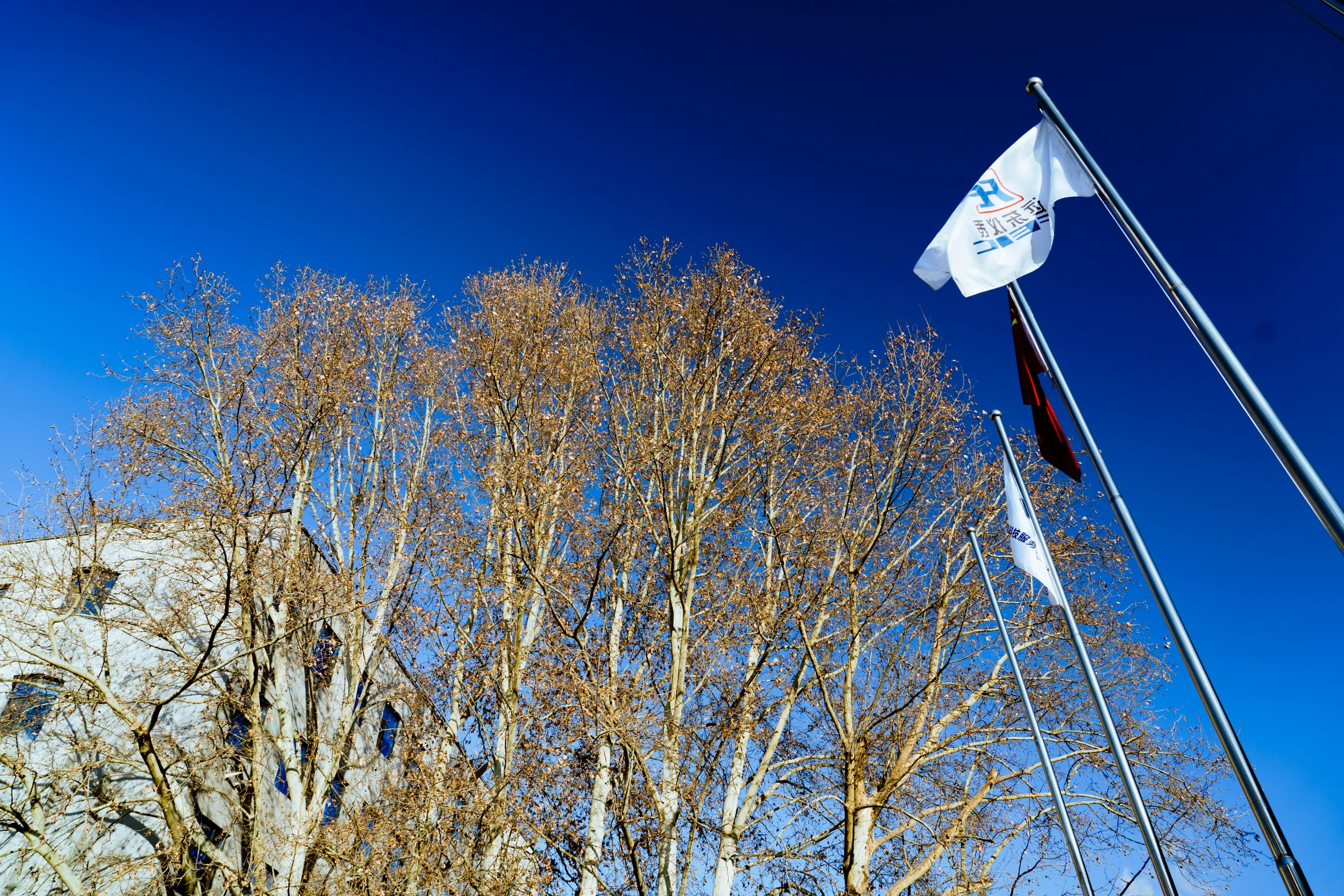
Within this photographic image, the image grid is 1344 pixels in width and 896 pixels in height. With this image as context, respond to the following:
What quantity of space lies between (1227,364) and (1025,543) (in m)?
4.82

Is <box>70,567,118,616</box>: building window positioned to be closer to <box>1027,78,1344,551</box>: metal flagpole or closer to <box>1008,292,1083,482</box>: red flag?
<box>1008,292,1083,482</box>: red flag

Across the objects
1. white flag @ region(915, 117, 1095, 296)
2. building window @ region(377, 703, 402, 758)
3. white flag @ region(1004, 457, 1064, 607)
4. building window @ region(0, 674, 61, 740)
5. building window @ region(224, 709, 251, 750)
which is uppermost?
building window @ region(377, 703, 402, 758)

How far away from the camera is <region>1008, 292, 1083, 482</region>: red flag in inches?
309

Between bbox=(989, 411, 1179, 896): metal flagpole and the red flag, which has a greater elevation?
the red flag

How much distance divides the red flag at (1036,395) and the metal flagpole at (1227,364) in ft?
5.58

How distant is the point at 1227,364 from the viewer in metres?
4.96

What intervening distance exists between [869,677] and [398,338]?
45.4 feet

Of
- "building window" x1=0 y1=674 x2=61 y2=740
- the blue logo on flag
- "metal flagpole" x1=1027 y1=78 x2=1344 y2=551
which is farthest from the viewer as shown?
"building window" x1=0 y1=674 x2=61 y2=740

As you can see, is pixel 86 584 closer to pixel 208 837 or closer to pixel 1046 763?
pixel 208 837

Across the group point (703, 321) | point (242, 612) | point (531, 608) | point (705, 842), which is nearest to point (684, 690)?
point (705, 842)

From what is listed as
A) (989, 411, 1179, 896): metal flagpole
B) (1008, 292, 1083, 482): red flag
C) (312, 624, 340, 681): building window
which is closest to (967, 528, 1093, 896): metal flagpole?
(989, 411, 1179, 896): metal flagpole

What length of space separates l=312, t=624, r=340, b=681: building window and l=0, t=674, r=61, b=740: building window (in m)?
4.76

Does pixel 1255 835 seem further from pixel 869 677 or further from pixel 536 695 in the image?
pixel 536 695

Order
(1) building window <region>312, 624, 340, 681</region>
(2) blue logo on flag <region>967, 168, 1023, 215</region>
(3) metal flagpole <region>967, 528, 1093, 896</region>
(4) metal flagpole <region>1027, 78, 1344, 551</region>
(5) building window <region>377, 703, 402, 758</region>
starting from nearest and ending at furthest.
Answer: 1. (4) metal flagpole <region>1027, 78, 1344, 551</region>
2. (2) blue logo on flag <region>967, 168, 1023, 215</region>
3. (3) metal flagpole <region>967, 528, 1093, 896</region>
4. (1) building window <region>312, 624, 340, 681</region>
5. (5) building window <region>377, 703, 402, 758</region>
